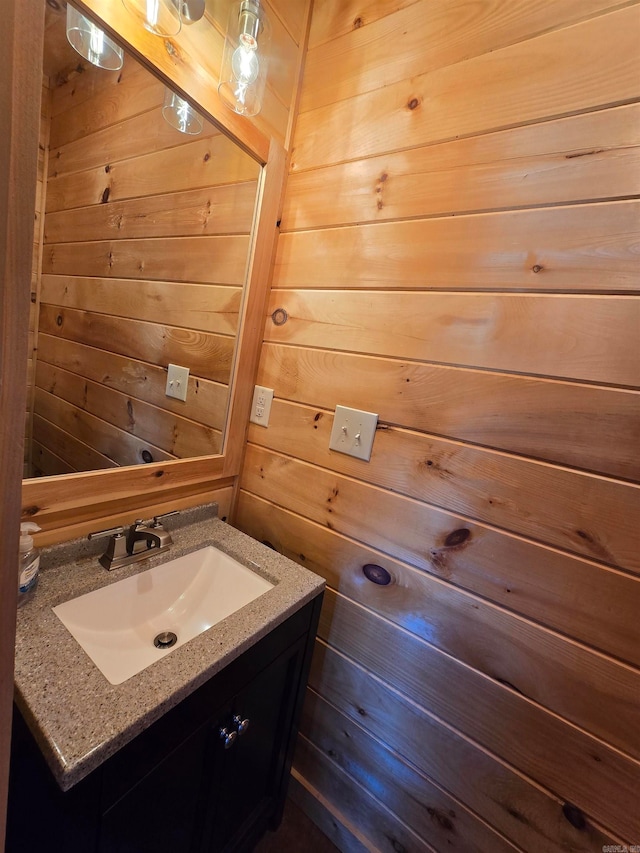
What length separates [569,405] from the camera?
755mm

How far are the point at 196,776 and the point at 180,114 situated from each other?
1.54 m

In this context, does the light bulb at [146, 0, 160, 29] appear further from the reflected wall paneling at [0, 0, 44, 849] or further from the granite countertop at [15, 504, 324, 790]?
the granite countertop at [15, 504, 324, 790]

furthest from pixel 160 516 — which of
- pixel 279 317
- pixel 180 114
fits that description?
pixel 180 114

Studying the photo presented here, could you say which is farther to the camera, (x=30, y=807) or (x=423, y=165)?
(x=423, y=165)

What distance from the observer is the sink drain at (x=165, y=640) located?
0.86 metres

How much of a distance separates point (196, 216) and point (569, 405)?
110 centimetres

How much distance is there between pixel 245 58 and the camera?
2.98ft

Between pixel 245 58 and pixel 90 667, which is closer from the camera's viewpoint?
pixel 90 667

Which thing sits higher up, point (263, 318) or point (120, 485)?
point (263, 318)

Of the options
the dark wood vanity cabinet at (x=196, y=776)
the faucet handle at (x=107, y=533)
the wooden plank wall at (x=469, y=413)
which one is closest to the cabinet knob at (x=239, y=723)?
the dark wood vanity cabinet at (x=196, y=776)

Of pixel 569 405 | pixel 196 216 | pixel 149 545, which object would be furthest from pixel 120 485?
pixel 569 405

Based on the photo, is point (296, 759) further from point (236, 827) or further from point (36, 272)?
point (36, 272)

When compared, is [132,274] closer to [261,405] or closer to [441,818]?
[261,405]

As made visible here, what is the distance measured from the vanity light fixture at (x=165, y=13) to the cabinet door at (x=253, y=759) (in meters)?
1.45
